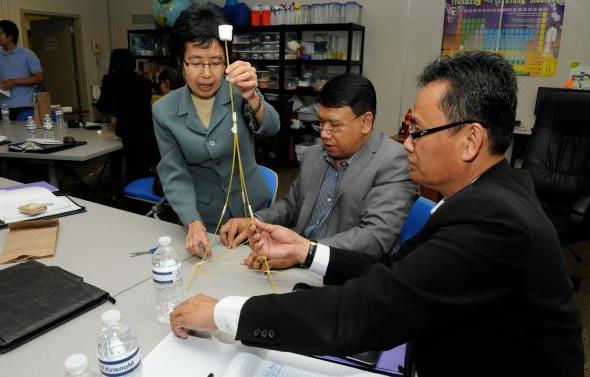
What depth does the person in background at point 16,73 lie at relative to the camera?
15.4ft

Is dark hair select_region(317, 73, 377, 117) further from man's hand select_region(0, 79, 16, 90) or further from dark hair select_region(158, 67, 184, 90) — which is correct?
man's hand select_region(0, 79, 16, 90)

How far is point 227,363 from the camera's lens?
101 cm

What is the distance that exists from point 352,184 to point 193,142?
0.66 metres

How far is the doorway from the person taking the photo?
7055 millimetres

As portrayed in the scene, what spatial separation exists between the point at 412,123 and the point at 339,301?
0.44m

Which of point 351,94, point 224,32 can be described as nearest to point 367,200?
point 351,94

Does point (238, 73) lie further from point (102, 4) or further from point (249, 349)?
point (102, 4)

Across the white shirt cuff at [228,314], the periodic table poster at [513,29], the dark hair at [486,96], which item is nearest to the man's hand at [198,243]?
the white shirt cuff at [228,314]

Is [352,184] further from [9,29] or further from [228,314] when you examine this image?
[9,29]

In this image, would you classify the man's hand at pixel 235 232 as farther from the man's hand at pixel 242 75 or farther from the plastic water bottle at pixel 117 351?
the plastic water bottle at pixel 117 351

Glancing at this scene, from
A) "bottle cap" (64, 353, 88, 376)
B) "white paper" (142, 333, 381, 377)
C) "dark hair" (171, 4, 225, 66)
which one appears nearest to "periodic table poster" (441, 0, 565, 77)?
"dark hair" (171, 4, 225, 66)

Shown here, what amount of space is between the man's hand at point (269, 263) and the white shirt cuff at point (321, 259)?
0.44ft

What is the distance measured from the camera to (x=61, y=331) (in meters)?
1.13

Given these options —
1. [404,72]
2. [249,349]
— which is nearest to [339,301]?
[249,349]
